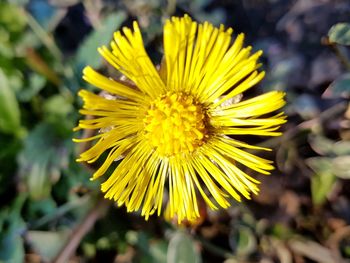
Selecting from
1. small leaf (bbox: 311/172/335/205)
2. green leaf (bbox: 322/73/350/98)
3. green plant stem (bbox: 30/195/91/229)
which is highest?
green leaf (bbox: 322/73/350/98)

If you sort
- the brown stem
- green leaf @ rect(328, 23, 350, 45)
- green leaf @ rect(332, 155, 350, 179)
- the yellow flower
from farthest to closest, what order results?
the brown stem
green leaf @ rect(332, 155, 350, 179)
green leaf @ rect(328, 23, 350, 45)
the yellow flower

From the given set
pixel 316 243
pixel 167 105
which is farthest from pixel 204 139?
pixel 316 243

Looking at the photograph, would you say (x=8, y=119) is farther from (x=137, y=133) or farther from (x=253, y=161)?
(x=253, y=161)

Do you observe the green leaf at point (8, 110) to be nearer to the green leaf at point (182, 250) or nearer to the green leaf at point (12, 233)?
the green leaf at point (12, 233)

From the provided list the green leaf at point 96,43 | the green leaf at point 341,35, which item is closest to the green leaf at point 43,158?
the green leaf at point 96,43

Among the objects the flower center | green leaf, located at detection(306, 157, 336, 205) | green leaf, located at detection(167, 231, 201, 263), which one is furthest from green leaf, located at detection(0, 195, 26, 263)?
green leaf, located at detection(306, 157, 336, 205)

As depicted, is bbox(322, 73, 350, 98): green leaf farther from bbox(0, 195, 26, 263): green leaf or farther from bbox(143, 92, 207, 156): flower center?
bbox(0, 195, 26, 263): green leaf

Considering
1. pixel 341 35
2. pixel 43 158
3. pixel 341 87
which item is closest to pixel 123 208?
pixel 43 158
